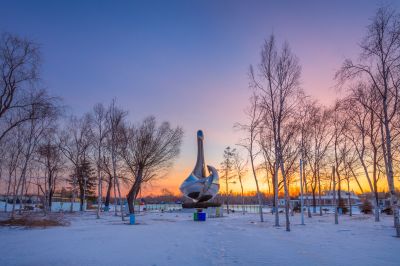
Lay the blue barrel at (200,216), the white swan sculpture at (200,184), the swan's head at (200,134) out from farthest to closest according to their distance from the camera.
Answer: the swan's head at (200,134) < the white swan sculpture at (200,184) < the blue barrel at (200,216)

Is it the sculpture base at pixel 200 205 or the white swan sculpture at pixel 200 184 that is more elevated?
the white swan sculpture at pixel 200 184

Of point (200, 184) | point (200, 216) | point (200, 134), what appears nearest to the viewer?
point (200, 216)

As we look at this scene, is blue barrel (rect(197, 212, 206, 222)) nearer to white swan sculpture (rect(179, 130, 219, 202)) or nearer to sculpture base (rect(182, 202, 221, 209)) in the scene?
white swan sculpture (rect(179, 130, 219, 202))

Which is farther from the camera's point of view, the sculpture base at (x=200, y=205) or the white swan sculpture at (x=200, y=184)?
the sculpture base at (x=200, y=205)

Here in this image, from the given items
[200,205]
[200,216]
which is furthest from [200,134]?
[200,216]

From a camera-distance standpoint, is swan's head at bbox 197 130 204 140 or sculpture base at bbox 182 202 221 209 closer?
sculpture base at bbox 182 202 221 209

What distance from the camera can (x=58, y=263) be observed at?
8383 mm

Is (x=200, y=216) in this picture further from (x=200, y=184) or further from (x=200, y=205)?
(x=200, y=205)

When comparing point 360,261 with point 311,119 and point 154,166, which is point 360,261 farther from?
point 154,166

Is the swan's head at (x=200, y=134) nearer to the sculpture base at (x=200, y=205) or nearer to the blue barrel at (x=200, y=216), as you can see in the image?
the sculpture base at (x=200, y=205)

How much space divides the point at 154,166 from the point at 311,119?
2068 centimetres

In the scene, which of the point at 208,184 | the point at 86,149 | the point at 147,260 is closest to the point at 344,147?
the point at 208,184

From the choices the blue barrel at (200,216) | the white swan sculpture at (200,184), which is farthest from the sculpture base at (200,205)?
the blue barrel at (200,216)

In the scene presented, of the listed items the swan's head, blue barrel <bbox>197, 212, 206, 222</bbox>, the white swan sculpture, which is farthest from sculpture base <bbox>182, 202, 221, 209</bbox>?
blue barrel <bbox>197, 212, 206, 222</bbox>
